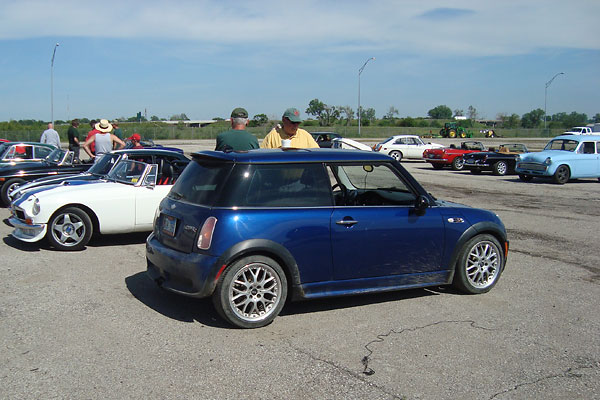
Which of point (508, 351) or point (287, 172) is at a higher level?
point (287, 172)

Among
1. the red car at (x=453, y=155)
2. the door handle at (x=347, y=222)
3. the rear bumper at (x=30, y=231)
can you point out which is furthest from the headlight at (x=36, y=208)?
the red car at (x=453, y=155)

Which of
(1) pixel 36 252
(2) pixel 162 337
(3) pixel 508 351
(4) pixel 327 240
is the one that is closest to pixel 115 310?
(2) pixel 162 337

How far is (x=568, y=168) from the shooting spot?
1917 cm

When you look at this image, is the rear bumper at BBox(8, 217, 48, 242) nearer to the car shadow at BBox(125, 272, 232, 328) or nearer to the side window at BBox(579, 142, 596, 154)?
the car shadow at BBox(125, 272, 232, 328)

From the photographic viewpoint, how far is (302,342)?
185 inches

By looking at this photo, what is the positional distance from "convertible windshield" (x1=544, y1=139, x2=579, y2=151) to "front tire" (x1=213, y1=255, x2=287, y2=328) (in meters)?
17.8

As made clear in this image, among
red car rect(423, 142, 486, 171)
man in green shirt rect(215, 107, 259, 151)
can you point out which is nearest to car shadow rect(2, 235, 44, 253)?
man in green shirt rect(215, 107, 259, 151)

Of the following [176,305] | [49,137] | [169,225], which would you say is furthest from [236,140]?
[49,137]

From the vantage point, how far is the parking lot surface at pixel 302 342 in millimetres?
3887

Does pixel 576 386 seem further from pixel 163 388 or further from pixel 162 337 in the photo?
pixel 162 337

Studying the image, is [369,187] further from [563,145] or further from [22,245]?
[563,145]

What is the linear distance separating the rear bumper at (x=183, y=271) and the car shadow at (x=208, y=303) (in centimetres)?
34

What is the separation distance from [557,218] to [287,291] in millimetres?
8578

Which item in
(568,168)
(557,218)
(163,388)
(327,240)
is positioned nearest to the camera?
(163,388)
